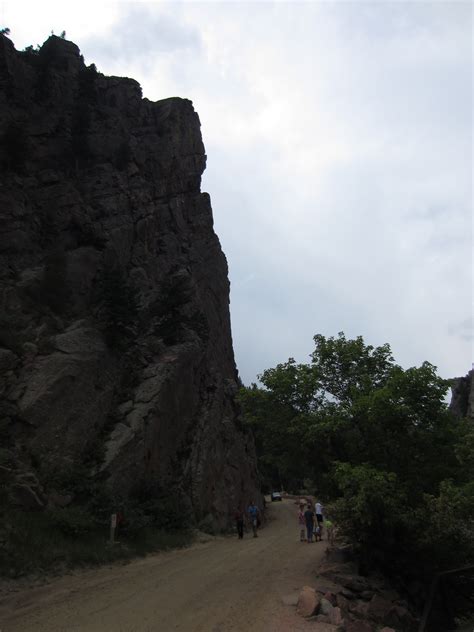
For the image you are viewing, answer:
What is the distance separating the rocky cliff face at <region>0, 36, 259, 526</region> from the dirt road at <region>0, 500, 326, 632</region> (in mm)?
4833

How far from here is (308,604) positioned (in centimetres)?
1059

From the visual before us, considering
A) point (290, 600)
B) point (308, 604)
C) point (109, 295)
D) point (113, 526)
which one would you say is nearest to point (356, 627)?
point (308, 604)

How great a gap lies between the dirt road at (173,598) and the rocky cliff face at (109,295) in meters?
4.83

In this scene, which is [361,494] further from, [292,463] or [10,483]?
[10,483]

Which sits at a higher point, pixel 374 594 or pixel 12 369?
pixel 12 369

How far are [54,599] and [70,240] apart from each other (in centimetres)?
2611

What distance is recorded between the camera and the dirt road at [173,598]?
32.1ft

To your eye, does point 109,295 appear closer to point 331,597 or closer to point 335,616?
point 331,597

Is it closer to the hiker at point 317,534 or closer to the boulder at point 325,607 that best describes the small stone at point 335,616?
the boulder at point 325,607

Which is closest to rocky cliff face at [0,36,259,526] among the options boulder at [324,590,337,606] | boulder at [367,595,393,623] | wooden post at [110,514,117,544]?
wooden post at [110,514,117,544]

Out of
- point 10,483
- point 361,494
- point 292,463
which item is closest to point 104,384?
point 10,483

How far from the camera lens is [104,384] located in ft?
80.6

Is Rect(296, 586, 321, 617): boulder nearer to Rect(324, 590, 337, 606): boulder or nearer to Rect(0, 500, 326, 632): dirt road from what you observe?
Rect(0, 500, 326, 632): dirt road

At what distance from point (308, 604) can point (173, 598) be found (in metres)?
3.70
